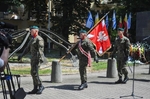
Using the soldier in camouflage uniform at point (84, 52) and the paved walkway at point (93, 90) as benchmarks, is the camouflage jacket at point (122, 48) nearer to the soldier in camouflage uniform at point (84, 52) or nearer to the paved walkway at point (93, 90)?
the paved walkway at point (93, 90)

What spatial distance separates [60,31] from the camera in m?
29.3

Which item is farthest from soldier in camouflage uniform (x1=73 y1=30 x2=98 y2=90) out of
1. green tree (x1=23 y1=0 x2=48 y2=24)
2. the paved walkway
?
green tree (x1=23 y1=0 x2=48 y2=24)

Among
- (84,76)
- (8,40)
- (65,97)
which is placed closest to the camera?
(8,40)

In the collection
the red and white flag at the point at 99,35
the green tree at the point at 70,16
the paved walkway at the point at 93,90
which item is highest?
the green tree at the point at 70,16

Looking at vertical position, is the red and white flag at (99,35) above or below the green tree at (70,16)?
below

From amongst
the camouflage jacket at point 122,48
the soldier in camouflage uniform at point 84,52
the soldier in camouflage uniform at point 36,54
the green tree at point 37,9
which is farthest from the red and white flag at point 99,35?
the green tree at point 37,9

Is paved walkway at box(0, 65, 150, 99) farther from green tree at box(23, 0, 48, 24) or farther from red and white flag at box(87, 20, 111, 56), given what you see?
green tree at box(23, 0, 48, 24)

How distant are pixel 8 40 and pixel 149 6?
89.8 ft

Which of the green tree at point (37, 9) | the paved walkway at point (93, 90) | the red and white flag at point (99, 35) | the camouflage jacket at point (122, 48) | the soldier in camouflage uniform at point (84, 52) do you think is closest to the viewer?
the paved walkway at point (93, 90)

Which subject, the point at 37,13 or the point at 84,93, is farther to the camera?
the point at 37,13

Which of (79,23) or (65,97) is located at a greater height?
(79,23)

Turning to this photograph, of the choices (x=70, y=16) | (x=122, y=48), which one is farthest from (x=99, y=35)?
(x=70, y=16)

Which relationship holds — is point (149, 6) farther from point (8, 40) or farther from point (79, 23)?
point (8, 40)

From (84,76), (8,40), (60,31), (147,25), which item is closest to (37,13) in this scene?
(60,31)
